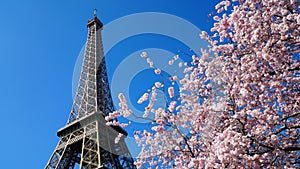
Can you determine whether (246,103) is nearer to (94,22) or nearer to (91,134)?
(91,134)

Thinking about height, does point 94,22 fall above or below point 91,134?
above

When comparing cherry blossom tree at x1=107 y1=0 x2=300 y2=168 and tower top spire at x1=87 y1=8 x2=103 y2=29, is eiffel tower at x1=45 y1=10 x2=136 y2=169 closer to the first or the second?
tower top spire at x1=87 y1=8 x2=103 y2=29

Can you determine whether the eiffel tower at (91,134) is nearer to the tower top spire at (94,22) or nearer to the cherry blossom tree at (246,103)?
the tower top spire at (94,22)

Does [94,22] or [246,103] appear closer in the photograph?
[246,103]

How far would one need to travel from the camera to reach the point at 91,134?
86.7 feet

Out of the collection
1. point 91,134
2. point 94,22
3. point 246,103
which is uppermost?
point 94,22

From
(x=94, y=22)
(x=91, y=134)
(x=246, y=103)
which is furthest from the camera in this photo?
(x=94, y=22)

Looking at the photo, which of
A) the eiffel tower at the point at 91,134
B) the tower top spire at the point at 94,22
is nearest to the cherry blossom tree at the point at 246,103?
the eiffel tower at the point at 91,134

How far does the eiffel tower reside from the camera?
25.0 m

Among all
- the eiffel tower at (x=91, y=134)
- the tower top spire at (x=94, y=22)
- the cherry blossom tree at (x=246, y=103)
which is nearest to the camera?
the cherry blossom tree at (x=246, y=103)

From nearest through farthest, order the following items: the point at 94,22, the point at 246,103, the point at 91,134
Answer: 1. the point at 246,103
2. the point at 91,134
3. the point at 94,22

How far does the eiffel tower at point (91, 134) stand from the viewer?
2503 cm

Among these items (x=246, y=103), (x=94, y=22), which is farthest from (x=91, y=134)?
(x=246, y=103)

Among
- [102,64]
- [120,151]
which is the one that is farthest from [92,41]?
[120,151]
